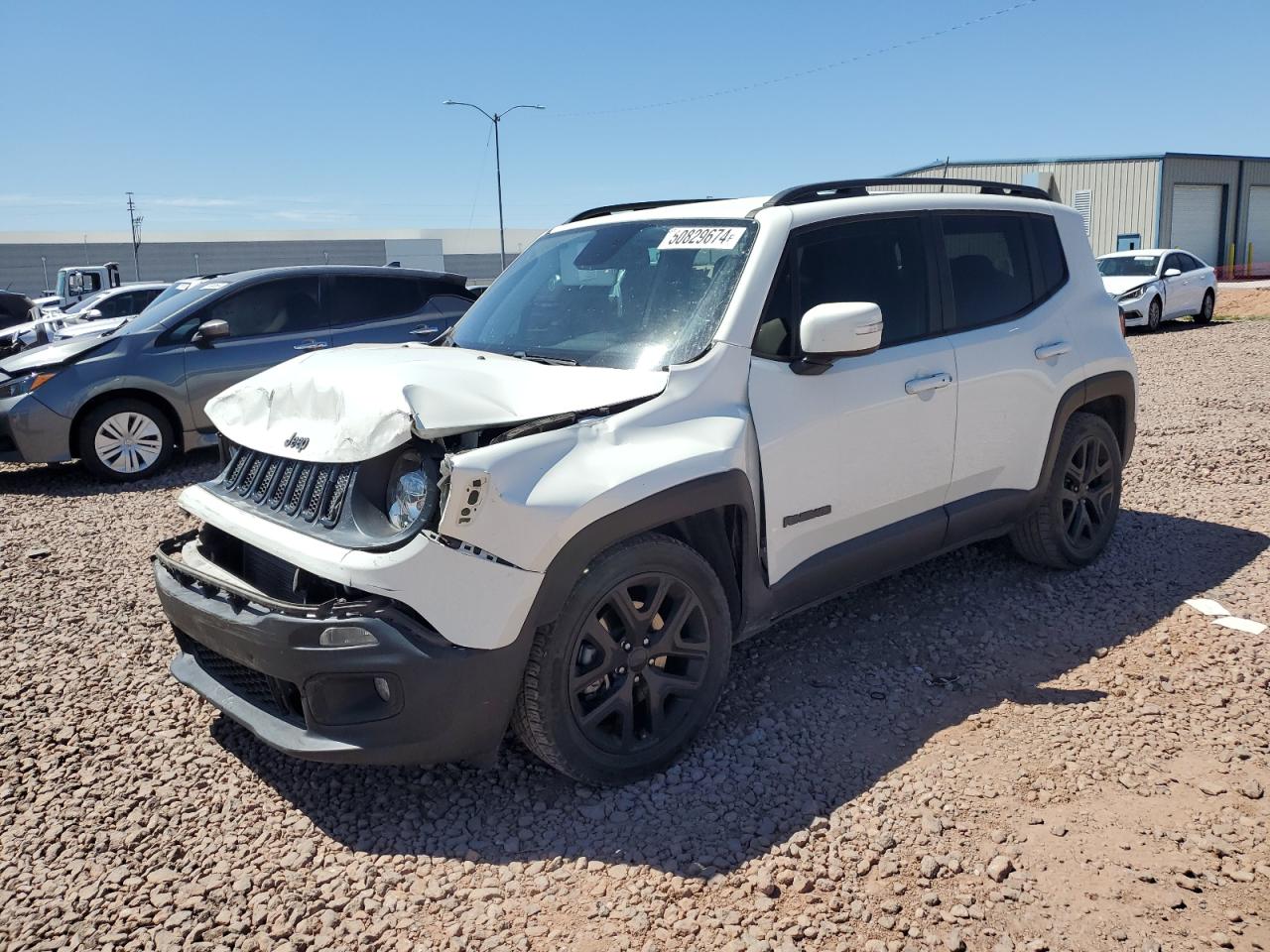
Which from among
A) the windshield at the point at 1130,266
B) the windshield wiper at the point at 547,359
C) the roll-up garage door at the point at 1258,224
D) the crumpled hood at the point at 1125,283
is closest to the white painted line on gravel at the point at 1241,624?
the windshield wiper at the point at 547,359

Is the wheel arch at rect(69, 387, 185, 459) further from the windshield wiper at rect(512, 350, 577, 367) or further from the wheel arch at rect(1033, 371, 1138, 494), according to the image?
the wheel arch at rect(1033, 371, 1138, 494)

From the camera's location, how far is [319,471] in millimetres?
3184

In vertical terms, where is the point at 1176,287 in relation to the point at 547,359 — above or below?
below

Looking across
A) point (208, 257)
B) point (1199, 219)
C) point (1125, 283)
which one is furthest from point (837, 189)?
point (208, 257)

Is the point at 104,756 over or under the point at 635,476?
under

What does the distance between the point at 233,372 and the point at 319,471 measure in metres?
6.13

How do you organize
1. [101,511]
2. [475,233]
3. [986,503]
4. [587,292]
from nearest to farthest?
[587,292] → [986,503] → [101,511] → [475,233]

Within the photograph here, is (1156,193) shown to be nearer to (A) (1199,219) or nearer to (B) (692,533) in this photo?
(A) (1199,219)

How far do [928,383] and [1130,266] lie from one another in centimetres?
1782

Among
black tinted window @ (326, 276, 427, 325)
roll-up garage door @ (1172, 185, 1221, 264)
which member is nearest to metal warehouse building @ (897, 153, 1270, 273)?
roll-up garage door @ (1172, 185, 1221, 264)

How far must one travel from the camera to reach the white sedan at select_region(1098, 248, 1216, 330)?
60.4 ft

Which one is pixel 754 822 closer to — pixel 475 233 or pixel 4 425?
pixel 4 425

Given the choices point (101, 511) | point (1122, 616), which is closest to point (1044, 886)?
point (1122, 616)

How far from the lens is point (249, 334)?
8.97m
